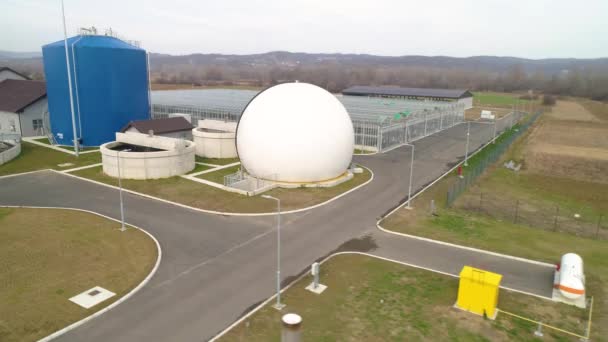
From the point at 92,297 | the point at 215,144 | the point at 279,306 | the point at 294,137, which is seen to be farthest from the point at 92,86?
the point at 279,306

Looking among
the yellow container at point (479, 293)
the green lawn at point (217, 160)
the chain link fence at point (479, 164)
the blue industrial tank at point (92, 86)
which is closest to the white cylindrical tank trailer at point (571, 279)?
the yellow container at point (479, 293)

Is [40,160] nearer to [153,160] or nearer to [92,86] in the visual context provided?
[92,86]

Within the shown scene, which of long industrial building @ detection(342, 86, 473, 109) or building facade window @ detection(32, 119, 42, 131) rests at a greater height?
long industrial building @ detection(342, 86, 473, 109)

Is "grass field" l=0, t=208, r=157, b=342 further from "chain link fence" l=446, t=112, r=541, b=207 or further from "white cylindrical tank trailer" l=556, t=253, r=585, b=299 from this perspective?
"chain link fence" l=446, t=112, r=541, b=207

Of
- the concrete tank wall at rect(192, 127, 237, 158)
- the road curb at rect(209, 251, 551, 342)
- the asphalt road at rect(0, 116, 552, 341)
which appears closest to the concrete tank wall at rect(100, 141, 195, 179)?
the asphalt road at rect(0, 116, 552, 341)

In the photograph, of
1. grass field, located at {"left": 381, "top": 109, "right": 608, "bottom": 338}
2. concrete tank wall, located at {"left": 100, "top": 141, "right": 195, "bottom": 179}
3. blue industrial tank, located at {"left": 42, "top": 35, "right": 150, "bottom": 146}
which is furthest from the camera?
blue industrial tank, located at {"left": 42, "top": 35, "right": 150, "bottom": 146}

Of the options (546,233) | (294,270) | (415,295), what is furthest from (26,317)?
(546,233)

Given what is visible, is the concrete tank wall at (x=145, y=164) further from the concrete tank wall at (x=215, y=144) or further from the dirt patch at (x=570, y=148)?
the dirt patch at (x=570, y=148)
